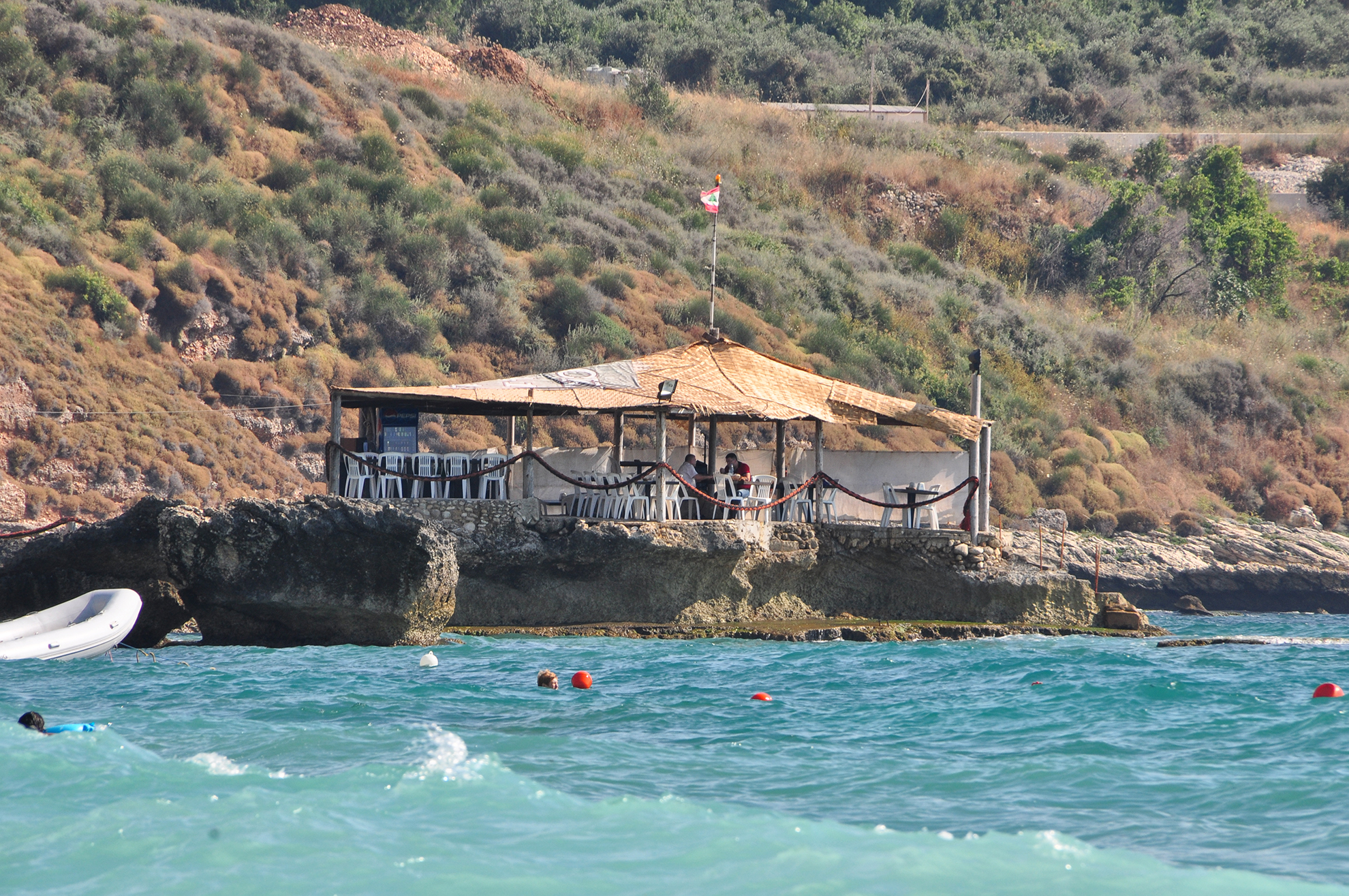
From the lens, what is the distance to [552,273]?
112 ft

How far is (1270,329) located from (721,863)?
41.1 meters

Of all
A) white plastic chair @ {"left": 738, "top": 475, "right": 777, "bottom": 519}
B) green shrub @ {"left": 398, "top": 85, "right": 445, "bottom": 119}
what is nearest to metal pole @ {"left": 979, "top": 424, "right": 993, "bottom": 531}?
white plastic chair @ {"left": 738, "top": 475, "right": 777, "bottom": 519}

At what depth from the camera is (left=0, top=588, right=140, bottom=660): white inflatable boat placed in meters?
13.5

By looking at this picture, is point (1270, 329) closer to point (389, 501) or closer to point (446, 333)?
point (446, 333)

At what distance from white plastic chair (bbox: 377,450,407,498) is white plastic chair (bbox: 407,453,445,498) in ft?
0.48

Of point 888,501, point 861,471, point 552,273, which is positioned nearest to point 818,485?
point 888,501

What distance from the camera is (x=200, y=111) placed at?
3300 cm

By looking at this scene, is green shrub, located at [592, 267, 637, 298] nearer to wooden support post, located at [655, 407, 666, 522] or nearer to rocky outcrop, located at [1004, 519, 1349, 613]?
rocky outcrop, located at [1004, 519, 1349, 613]

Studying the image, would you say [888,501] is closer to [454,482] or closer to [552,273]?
[454,482]

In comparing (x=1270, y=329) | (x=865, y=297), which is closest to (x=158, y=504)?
(x=865, y=297)

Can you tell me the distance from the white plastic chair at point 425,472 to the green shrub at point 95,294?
12291 millimetres

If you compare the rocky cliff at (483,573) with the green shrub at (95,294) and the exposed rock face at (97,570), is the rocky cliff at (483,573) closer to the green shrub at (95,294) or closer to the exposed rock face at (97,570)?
the exposed rock face at (97,570)

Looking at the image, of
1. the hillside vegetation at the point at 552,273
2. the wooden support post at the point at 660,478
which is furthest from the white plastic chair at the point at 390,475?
the hillside vegetation at the point at 552,273

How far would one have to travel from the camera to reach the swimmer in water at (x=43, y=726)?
31.4 ft
